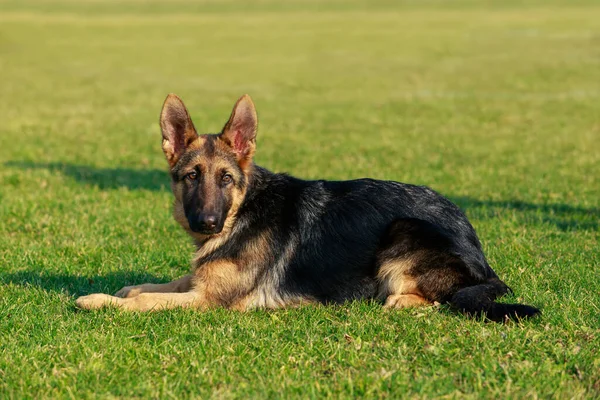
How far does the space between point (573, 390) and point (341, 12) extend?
7853 centimetres

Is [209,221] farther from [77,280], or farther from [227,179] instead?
[77,280]

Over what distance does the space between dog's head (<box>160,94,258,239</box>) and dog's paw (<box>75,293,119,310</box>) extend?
94cm

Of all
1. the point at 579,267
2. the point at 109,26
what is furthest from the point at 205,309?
the point at 109,26

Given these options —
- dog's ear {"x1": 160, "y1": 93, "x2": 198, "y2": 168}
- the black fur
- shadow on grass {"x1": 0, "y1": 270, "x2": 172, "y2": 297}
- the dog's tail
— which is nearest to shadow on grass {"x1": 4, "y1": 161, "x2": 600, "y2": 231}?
the black fur

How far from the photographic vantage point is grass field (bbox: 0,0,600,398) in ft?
19.2

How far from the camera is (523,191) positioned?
1370 centimetres

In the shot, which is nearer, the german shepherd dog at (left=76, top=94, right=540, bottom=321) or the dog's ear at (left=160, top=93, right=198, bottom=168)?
the german shepherd dog at (left=76, top=94, right=540, bottom=321)

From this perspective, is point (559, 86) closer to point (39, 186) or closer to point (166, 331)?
point (39, 186)

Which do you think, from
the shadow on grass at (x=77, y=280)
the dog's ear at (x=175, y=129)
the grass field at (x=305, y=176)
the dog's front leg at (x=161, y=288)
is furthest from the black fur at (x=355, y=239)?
the shadow on grass at (x=77, y=280)

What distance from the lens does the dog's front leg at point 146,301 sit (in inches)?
285

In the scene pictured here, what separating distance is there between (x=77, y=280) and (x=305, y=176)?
752 centimetres

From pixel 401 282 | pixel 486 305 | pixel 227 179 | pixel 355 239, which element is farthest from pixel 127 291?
pixel 486 305

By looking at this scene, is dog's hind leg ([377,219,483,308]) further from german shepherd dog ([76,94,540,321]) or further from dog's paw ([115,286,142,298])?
dog's paw ([115,286,142,298])

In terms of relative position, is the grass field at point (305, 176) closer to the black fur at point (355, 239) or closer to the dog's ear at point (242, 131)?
the black fur at point (355, 239)
